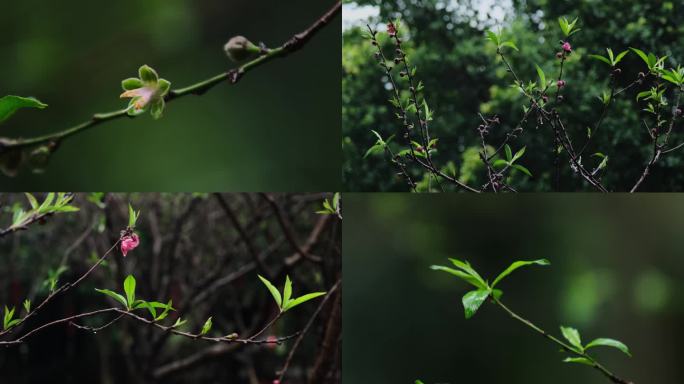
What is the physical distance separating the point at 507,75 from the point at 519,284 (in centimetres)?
38

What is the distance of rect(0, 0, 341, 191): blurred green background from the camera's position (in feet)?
4.05

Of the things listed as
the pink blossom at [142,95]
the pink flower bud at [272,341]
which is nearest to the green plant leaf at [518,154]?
the pink flower bud at [272,341]

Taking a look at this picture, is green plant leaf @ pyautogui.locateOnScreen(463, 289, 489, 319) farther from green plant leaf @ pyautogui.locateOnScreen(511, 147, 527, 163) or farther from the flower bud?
the flower bud

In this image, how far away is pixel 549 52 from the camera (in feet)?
4.02

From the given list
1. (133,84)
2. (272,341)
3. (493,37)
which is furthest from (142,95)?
(493,37)

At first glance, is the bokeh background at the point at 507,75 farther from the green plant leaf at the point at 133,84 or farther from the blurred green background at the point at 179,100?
the green plant leaf at the point at 133,84

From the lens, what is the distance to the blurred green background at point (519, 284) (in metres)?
1.25

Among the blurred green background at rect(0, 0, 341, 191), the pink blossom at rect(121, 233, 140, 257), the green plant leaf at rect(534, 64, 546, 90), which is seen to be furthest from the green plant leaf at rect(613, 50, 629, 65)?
the pink blossom at rect(121, 233, 140, 257)

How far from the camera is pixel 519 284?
4.16ft

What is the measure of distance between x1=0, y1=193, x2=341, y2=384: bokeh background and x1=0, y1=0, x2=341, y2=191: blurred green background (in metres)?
0.22

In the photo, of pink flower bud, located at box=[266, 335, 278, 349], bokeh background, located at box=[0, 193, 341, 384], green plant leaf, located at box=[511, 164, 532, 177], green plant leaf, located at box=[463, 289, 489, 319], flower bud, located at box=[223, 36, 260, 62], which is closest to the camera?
flower bud, located at box=[223, 36, 260, 62]

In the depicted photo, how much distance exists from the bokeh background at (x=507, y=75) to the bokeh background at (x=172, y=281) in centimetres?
32

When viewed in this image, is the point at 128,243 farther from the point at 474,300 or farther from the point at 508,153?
the point at 508,153

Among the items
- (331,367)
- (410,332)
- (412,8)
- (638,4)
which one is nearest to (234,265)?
(331,367)
